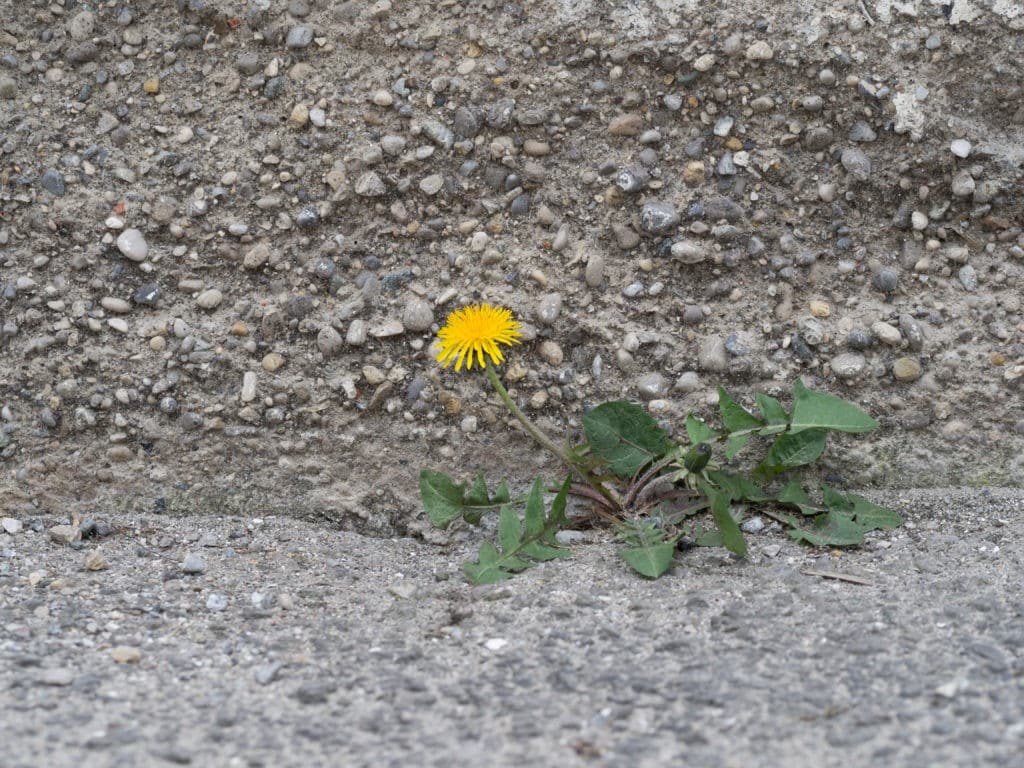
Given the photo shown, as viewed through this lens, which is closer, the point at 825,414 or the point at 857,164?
the point at 825,414

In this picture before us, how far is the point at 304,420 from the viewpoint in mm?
2916

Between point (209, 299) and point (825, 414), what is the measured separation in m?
1.76

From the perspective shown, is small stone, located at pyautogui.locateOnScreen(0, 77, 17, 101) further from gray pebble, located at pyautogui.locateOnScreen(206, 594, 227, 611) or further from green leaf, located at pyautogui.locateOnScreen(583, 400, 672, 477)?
green leaf, located at pyautogui.locateOnScreen(583, 400, 672, 477)

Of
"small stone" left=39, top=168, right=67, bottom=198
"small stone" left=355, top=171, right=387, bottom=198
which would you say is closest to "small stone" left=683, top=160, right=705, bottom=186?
"small stone" left=355, top=171, right=387, bottom=198

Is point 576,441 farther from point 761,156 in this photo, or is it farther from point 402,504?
point 761,156

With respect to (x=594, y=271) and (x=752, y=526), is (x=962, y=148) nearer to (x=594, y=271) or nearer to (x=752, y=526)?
(x=594, y=271)

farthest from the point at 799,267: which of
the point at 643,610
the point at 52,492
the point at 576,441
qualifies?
the point at 52,492

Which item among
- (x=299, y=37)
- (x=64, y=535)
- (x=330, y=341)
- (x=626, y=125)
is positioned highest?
(x=299, y=37)

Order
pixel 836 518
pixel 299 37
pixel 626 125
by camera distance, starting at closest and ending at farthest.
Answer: pixel 836 518
pixel 626 125
pixel 299 37

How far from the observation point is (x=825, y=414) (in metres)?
2.63

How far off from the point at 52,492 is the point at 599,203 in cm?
178

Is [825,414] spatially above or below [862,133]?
below

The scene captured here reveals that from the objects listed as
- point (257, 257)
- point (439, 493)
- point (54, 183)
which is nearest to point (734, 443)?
point (439, 493)

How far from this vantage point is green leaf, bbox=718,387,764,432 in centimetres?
264
